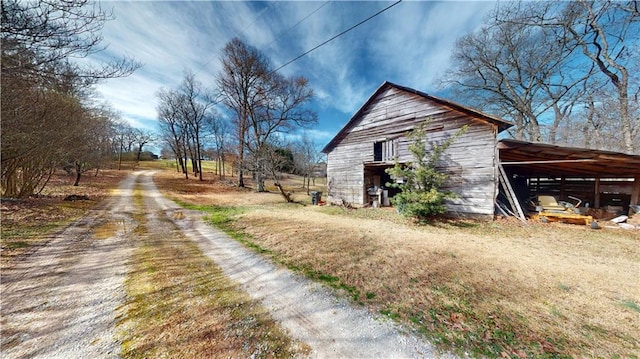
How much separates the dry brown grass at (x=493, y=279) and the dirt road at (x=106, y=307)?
0.51 metres

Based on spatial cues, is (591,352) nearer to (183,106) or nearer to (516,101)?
(516,101)

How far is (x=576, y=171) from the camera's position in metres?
9.75

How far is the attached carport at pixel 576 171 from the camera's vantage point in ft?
22.7

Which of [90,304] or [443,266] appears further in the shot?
[443,266]

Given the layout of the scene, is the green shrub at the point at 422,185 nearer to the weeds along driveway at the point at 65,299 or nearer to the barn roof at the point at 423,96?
the barn roof at the point at 423,96

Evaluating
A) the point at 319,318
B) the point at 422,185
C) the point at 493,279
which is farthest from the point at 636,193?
the point at 319,318

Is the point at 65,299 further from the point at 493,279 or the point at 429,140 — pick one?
the point at 429,140

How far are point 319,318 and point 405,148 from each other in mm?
9930

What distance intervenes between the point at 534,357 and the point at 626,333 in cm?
168

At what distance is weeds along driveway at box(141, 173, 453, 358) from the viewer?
2205mm

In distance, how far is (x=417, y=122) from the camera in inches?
410

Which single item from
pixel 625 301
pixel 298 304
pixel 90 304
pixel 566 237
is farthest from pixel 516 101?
pixel 90 304

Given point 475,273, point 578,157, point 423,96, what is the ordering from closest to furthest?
point 475,273
point 578,157
point 423,96

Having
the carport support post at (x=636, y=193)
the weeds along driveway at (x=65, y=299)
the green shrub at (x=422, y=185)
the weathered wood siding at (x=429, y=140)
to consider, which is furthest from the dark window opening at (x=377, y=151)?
the weeds along driveway at (x=65, y=299)
